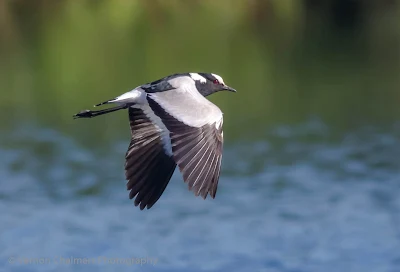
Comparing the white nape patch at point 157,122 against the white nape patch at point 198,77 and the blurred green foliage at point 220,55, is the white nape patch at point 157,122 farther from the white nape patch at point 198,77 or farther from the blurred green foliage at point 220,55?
the blurred green foliage at point 220,55

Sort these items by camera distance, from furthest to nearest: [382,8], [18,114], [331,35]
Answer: [382,8]
[331,35]
[18,114]

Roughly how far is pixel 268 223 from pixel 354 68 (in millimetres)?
8727

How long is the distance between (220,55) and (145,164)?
556 inches

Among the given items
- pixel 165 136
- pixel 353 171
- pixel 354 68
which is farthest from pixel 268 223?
pixel 354 68

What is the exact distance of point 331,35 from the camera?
934 inches

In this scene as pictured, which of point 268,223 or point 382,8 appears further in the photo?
point 382,8

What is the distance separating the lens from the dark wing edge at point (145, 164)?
612cm

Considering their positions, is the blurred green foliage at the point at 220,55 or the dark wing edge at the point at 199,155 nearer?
the dark wing edge at the point at 199,155

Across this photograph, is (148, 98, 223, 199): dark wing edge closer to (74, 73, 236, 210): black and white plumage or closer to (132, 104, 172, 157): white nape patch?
(74, 73, 236, 210): black and white plumage

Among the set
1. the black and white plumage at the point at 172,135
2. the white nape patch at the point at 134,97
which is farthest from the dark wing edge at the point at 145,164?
the white nape patch at the point at 134,97

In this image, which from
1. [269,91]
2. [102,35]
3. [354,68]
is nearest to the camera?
[269,91]

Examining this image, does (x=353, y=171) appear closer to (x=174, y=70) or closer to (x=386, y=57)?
(x=174, y=70)

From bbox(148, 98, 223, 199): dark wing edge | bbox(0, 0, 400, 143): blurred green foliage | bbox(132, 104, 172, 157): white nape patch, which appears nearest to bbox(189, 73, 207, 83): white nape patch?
bbox(132, 104, 172, 157): white nape patch

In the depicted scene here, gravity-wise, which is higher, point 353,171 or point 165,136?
point 165,136
